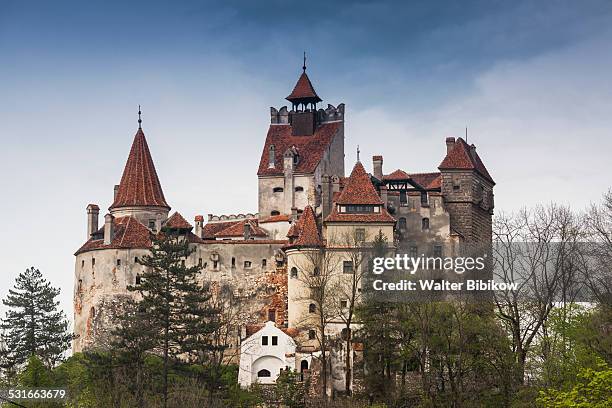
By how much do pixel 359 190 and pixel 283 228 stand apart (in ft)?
27.6

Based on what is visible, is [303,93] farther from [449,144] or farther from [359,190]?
[359,190]

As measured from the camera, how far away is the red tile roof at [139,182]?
92.1m

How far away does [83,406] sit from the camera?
65.8m

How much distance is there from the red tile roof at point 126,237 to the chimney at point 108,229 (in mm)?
241

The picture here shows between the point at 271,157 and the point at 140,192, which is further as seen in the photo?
the point at 271,157

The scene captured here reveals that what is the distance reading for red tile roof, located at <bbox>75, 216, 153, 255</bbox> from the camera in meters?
88.1

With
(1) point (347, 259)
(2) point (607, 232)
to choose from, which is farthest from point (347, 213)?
(2) point (607, 232)

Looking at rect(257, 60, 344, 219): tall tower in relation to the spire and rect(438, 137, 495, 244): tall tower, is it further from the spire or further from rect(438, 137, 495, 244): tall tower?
rect(438, 137, 495, 244): tall tower

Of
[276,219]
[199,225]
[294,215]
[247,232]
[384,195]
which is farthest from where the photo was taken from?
[276,219]

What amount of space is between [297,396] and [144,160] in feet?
83.3

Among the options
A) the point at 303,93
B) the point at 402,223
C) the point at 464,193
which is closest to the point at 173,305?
the point at 402,223

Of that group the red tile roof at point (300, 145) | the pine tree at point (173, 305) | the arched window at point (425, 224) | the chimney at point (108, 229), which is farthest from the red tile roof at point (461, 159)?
the chimney at point (108, 229)

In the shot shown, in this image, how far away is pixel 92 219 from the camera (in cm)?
9212

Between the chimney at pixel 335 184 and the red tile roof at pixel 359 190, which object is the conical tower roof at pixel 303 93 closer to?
the chimney at pixel 335 184
